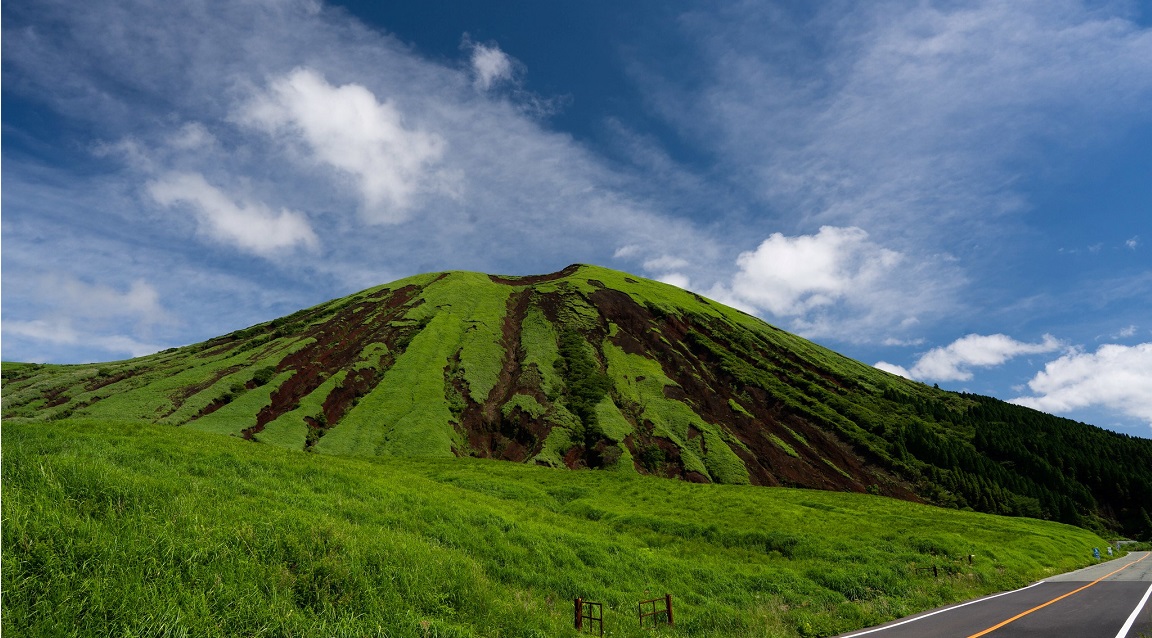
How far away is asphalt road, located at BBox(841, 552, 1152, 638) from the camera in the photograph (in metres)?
18.3

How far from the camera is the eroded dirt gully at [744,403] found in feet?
305

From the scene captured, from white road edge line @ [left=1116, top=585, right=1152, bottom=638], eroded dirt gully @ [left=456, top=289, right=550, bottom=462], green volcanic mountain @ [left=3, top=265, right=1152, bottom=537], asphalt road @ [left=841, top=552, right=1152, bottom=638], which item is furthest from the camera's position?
eroded dirt gully @ [left=456, top=289, right=550, bottom=462]

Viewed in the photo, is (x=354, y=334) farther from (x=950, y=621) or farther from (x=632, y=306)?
(x=950, y=621)

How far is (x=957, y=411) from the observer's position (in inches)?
6014

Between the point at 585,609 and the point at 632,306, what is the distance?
12741 centimetres

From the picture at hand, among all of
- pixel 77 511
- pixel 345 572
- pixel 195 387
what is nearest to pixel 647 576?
pixel 345 572

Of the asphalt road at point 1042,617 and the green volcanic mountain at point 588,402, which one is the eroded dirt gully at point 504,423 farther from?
the asphalt road at point 1042,617

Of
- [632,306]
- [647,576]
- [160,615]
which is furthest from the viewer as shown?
[632,306]

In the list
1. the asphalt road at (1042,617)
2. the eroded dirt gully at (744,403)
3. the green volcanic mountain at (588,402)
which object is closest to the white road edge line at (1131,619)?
the asphalt road at (1042,617)

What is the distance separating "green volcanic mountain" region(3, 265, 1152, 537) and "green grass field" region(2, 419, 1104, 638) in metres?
49.7

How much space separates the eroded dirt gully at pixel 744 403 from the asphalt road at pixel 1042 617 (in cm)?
5743

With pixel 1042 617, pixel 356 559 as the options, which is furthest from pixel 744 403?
pixel 356 559

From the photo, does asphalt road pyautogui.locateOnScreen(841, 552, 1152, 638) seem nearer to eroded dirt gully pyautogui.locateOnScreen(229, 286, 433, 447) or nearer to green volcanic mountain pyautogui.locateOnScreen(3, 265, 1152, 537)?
green volcanic mountain pyautogui.locateOnScreen(3, 265, 1152, 537)

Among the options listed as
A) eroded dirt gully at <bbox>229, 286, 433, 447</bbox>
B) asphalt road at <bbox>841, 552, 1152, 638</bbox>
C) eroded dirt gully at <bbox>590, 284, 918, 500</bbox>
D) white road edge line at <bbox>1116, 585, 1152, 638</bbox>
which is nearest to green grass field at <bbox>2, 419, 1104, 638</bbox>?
asphalt road at <bbox>841, 552, 1152, 638</bbox>
